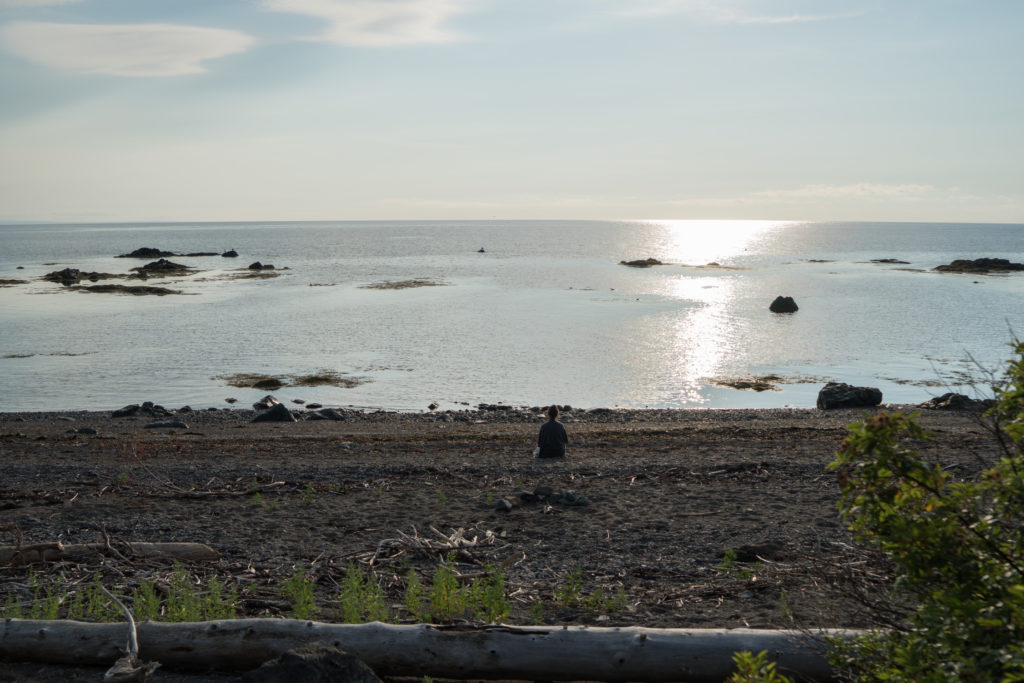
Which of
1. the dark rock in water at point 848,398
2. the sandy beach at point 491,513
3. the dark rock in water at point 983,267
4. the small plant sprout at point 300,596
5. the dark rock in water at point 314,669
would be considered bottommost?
the dark rock in water at point 848,398

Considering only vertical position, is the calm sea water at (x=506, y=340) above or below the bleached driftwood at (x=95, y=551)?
below

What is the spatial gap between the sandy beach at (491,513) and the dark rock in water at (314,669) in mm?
1829

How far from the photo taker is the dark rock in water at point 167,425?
2283cm

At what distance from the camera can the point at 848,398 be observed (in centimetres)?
2647

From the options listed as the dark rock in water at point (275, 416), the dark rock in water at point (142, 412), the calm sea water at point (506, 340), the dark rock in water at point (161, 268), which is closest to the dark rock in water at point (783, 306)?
the calm sea water at point (506, 340)

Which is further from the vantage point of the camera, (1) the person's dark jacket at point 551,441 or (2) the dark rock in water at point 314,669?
(1) the person's dark jacket at point 551,441

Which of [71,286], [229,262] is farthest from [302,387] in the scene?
[229,262]

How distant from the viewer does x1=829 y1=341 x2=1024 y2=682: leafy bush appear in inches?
145

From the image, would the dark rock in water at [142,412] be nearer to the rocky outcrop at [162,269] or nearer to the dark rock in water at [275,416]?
the dark rock in water at [275,416]

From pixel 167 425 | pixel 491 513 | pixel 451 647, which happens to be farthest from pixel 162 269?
pixel 451 647

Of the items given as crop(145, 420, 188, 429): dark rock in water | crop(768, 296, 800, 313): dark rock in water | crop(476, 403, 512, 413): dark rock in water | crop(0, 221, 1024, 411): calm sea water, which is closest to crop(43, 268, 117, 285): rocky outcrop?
crop(0, 221, 1024, 411): calm sea water

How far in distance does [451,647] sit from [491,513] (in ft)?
17.9

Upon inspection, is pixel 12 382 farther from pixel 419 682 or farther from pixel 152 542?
pixel 419 682

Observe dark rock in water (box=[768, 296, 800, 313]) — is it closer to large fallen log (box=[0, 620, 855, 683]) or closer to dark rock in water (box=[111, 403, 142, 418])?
dark rock in water (box=[111, 403, 142, 418])
